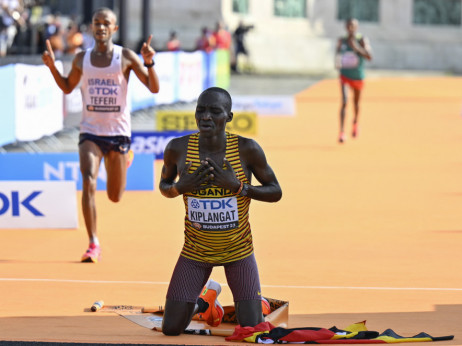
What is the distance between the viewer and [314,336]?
23.0 feet

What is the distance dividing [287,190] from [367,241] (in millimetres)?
4072

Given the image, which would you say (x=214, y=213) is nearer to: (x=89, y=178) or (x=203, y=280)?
(x=203, y=280)

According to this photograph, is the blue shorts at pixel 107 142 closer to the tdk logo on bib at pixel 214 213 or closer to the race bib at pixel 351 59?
the tdk logo on bib at pixel 214 213

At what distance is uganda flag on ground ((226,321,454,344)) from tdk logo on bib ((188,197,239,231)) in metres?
0.65

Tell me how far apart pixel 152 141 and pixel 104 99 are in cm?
746

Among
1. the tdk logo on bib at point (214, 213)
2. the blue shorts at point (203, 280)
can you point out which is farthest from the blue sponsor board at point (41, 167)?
the tdk logo on bib at point (214, 213)

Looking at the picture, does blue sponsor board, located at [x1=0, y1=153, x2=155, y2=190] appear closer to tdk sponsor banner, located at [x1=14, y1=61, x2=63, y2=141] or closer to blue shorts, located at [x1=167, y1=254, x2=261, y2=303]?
tdk sponsor banner, located at [x1=14, y1=61, x2=63, y2=141]

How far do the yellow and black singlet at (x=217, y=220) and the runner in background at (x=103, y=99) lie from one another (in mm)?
3146

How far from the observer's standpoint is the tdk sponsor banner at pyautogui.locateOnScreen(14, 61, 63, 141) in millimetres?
17594

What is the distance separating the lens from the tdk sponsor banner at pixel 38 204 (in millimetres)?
11867

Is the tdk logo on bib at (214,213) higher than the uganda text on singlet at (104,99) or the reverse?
the reverse

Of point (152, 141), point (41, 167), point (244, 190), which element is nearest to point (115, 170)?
point (244, 190)

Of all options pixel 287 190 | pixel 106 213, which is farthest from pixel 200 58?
pixel 106 213

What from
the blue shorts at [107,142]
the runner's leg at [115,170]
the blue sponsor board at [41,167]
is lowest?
the blue sponsor board at [41,167]
